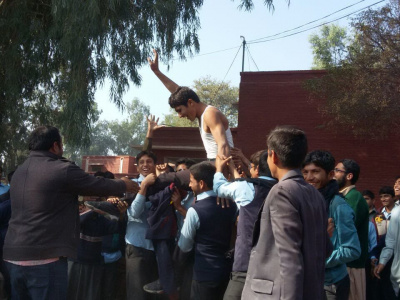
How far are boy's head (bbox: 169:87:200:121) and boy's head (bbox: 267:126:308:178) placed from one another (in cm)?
193

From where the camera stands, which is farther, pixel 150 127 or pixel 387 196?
pixel 387 196

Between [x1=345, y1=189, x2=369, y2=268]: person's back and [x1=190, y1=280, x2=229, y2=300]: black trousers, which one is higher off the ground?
[x1=345, y1=189, x2=369, y2=268]: person's back

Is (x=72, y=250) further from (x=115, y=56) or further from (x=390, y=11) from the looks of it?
(x=390, y=11)

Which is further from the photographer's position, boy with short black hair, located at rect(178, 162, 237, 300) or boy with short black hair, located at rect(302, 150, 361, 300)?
boy with short black hair, located at rect(178, 162, 237, 300)

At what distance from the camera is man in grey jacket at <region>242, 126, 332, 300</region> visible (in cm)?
264

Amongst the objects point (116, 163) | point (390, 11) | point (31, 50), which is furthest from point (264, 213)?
point (116, 163)

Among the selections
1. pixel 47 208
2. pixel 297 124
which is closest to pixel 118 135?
pixel 297 124

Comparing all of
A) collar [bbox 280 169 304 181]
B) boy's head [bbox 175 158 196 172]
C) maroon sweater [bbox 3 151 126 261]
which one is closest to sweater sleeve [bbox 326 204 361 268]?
collar [bbox 280 169 304 181]

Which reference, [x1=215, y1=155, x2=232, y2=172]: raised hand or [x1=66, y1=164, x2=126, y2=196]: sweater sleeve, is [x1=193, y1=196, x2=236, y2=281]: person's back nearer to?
[x1=215, y1=155, x2=232, y2=172]: raised hand

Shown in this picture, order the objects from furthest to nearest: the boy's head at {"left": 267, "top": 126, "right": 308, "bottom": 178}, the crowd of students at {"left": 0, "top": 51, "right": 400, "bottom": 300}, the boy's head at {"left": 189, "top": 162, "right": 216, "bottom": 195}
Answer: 1. the boy's head at {"left": 189, "top": 162, "right": 216, "bottom": 195}
2. the boy's head at {"left": 267, "top": 126, "right": 308, "bottom": 178}
3. the crowd of students at {"left": 0, "top": 51, "right": 400, "bottom": 300}

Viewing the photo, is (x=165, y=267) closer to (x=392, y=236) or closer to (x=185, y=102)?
(x=185, y=102)

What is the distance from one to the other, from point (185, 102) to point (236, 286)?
167 centimetres

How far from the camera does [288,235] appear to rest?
267 cm

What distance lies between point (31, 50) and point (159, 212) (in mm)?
7226
